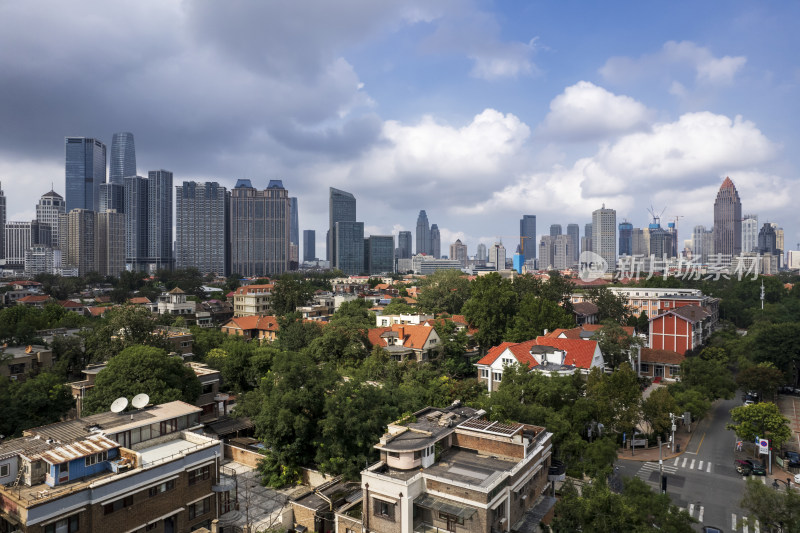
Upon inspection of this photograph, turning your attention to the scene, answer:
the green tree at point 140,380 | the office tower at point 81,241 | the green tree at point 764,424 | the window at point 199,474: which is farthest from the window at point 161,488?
the office tower at point 81,241

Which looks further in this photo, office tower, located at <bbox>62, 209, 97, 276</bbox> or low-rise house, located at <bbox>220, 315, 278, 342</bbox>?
office tower, located at <bbox>62, 209, 97, 276</bbox>

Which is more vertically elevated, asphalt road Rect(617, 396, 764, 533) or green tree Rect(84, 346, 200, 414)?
green tree Rect(84, 346, 200, 414)

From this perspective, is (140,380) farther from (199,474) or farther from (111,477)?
(111,477)

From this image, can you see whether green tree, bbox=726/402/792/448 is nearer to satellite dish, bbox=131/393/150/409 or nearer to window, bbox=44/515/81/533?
satellite dish, bbox=131/393/150/409

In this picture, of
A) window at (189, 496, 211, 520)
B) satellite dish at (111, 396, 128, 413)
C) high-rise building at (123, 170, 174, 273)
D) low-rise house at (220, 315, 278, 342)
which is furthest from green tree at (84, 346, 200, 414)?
high-rise building at (123, 170, 174, 273)

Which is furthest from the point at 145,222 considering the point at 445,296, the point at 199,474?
the point at 199,474

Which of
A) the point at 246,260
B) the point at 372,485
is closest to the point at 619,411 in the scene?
the point at 372,485

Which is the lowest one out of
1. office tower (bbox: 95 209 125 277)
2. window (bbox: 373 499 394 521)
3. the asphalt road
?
the asphalt road
